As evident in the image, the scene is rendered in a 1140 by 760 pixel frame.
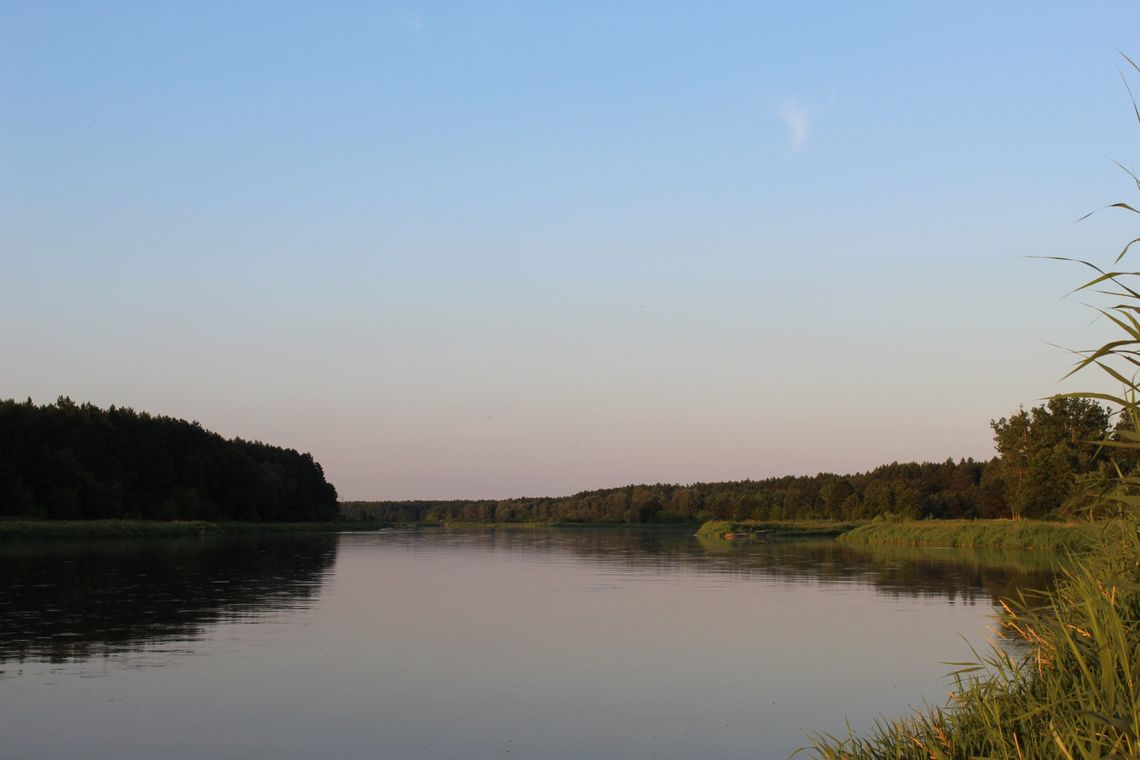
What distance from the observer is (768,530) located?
101250 mm

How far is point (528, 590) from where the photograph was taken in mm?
36375

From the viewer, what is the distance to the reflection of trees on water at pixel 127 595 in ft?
70.5

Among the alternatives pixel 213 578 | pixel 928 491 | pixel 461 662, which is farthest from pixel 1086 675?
pixel 928 491

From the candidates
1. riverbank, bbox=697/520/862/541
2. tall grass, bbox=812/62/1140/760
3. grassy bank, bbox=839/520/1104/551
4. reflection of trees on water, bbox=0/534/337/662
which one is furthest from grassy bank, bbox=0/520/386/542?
tall grass, bbox=812/62/1140/760

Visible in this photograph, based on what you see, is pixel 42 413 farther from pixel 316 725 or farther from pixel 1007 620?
pixel 1007 620

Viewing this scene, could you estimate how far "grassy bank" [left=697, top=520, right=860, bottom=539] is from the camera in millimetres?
97875

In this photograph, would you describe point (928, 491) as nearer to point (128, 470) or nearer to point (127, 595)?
point (128, 470)

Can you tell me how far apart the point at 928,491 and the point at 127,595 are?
121 meters

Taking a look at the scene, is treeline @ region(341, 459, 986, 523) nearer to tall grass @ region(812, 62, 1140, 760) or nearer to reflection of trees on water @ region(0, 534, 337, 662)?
reflection of trees on water @ region(0, 534, 337, 662)

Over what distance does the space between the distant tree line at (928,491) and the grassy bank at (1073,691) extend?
708mm

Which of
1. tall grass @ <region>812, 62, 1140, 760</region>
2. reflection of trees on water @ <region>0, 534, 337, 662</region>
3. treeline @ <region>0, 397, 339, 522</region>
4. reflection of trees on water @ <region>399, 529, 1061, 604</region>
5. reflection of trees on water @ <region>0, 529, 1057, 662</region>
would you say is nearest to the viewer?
tall grass @ <region>812, 62, 1140, 760</region>

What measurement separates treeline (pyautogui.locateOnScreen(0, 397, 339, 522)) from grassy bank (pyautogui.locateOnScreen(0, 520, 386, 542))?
15.8 ft

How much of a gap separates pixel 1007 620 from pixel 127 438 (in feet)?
342

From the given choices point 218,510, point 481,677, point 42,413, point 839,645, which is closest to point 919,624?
point 839,645
